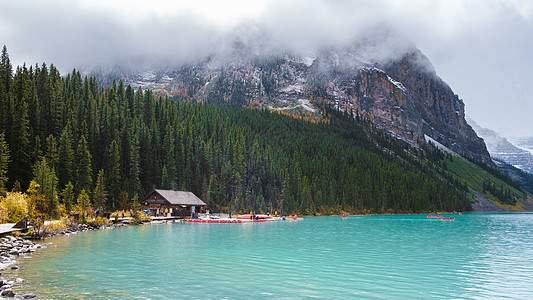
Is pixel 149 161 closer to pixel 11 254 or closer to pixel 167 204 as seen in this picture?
pixel 167 204

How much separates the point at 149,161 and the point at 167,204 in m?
23.3

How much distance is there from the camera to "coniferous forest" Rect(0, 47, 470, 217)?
250 feet

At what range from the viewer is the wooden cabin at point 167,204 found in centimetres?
9600

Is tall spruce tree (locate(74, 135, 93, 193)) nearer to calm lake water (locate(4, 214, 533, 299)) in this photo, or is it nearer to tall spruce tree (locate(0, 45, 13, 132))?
tall spruce tree (locate(0, 45, 13, 132))

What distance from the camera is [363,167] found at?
188 m

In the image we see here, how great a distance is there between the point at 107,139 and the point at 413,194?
137 metres

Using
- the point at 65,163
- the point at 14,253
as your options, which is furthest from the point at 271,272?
the point at 65,163

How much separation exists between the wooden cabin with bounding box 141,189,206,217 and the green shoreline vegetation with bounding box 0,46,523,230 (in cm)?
442

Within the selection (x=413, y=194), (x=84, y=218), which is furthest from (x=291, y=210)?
(x=84, y=218)

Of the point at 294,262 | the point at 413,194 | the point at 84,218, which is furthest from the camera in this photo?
the point at 413,194

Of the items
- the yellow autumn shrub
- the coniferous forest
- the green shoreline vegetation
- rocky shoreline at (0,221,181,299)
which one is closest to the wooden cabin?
the green shoreline vegetation

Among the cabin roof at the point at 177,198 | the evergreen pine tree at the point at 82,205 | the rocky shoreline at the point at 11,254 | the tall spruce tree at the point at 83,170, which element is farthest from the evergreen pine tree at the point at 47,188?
the cabin roof at the point at 177,198

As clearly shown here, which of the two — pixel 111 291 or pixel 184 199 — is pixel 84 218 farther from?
pixel 111 291

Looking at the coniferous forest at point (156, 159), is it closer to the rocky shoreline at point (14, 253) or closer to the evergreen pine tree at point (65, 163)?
the evergreen pine tree at point (65, 163)
